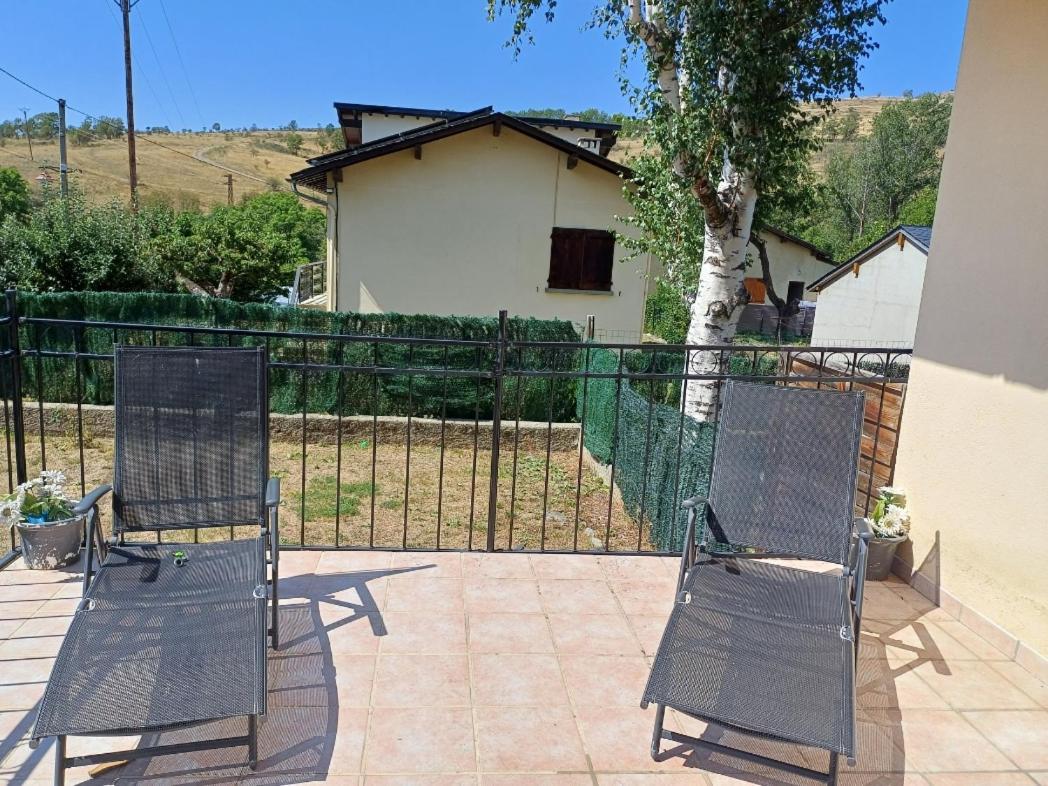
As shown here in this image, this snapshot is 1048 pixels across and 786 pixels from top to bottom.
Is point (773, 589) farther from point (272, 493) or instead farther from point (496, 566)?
point (272, 493)

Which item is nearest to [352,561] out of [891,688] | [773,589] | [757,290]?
[773,589]

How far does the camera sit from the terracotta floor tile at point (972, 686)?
271 cm

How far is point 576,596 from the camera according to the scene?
3.37m

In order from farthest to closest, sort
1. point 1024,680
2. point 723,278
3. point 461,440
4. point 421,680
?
point 461,440
point 723,278
point 1024,680
point 421,680

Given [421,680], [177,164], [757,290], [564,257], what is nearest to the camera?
[421,680]

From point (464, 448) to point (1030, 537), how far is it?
7.58 meters

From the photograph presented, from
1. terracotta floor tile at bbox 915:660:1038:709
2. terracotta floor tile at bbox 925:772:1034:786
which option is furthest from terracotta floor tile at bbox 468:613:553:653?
terracotta floor tile at bbox 915:660:1038:709

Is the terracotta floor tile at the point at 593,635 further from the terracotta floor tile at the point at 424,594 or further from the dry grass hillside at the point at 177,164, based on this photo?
the dry grass hillside at the point at 177,164

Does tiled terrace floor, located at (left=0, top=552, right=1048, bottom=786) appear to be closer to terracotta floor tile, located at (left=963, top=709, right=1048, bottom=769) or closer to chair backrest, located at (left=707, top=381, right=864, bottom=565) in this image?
terracotta floor tile, located at (left=963, top=709, right=1048, bottom=769)

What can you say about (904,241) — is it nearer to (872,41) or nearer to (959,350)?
(872,41)

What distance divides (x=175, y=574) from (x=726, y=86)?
6.26m

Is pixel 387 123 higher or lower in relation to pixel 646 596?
higher

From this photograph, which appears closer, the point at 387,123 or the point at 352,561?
the point at 352,561

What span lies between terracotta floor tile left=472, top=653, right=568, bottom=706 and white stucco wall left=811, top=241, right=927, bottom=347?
17295 mm
